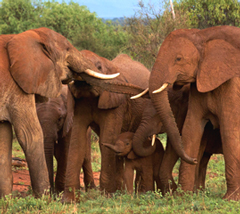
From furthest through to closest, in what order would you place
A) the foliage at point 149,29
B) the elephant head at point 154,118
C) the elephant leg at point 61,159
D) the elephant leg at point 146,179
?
the foliage at point 149,29 → the elephant leg at point 61,159 → the elephant leg at point 146,179 → the elephant head at point 154,118

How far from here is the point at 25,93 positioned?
5.29m

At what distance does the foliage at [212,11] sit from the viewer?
83.0ft

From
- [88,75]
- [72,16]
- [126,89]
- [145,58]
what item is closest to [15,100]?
[88,75]

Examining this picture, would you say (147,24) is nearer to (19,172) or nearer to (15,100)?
(19,172)

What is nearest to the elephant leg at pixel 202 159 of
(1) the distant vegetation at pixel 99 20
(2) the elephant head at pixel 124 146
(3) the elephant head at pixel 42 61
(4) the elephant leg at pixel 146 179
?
(4) the elephant leg at pixel 146 179

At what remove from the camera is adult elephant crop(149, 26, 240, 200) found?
217 inches

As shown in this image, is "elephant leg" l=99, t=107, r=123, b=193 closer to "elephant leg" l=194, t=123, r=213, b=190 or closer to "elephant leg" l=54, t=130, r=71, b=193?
"elephant leg" l=194, t=123, r=213, b=190

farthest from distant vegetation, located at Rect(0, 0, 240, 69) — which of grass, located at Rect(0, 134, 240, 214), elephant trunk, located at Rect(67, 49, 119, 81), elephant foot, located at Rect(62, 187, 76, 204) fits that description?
grass, located at Rect(0, 134, 240, 214)

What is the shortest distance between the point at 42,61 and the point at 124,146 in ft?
5.80

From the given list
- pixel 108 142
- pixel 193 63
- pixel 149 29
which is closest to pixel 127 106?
pixel 108 142

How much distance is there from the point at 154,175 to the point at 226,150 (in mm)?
1687

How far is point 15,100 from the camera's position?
5211 millimetres

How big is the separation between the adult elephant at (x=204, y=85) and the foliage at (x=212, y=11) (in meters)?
19.6

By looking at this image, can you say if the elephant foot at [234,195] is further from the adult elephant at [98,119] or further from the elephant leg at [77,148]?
the elephant leg at [77,148]
